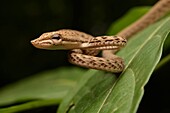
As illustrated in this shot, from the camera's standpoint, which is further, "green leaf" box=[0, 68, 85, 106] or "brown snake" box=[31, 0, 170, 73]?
"green leaf" box=[0, 68, 85, 106]

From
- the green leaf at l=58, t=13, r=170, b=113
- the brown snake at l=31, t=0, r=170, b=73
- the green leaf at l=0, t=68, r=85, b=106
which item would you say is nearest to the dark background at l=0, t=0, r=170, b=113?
the green leaf at l=0, t=68, r=85, b=106

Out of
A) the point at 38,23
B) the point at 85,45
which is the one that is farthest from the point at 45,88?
the point at 38,23

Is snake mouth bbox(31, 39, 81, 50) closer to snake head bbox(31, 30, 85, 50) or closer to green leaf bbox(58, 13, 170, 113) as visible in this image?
snake head bbox(31, 30, 85, 50)

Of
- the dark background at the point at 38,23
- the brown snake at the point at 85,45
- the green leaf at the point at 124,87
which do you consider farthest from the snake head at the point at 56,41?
the dark background at the point at 38,23

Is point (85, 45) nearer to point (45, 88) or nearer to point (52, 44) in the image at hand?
point (52, 44)

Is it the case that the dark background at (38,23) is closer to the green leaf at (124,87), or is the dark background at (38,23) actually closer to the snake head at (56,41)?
the green leaf at (124,87)

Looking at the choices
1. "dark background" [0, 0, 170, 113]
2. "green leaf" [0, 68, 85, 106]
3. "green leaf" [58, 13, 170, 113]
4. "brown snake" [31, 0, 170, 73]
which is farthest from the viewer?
"dark background" [0, 0, 170, 113]
